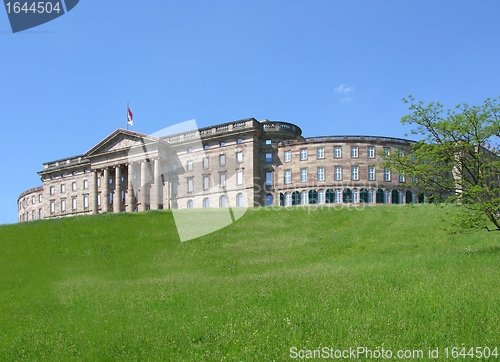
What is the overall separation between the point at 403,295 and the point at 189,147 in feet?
204

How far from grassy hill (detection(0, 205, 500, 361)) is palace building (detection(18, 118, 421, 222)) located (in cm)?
2450

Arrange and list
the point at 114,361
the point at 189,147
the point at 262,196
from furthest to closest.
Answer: the point at 189,147 → the point at 262,196 → the point at 114,361

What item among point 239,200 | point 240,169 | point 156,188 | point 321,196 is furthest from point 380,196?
point 156,188

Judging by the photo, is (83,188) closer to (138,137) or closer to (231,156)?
(138,137)

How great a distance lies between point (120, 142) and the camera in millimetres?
79688

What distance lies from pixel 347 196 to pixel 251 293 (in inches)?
1886

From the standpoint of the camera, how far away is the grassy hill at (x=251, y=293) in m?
13.6

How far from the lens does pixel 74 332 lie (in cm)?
1705

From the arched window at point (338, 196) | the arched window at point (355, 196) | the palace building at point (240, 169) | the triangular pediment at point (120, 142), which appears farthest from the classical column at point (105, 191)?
the arched window at point (355, 196)

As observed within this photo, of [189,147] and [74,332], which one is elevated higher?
[189,147]

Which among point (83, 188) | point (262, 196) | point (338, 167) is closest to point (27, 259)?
point (262, 196)

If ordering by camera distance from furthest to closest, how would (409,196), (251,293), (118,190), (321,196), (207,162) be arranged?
1. (118,190)
2. (207,162)
3. (409,196)
4. (321,196)
5. (251,293)

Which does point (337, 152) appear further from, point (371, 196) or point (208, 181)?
point (208, 181)

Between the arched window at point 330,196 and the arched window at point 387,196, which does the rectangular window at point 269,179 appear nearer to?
the arched window at point 330,196
